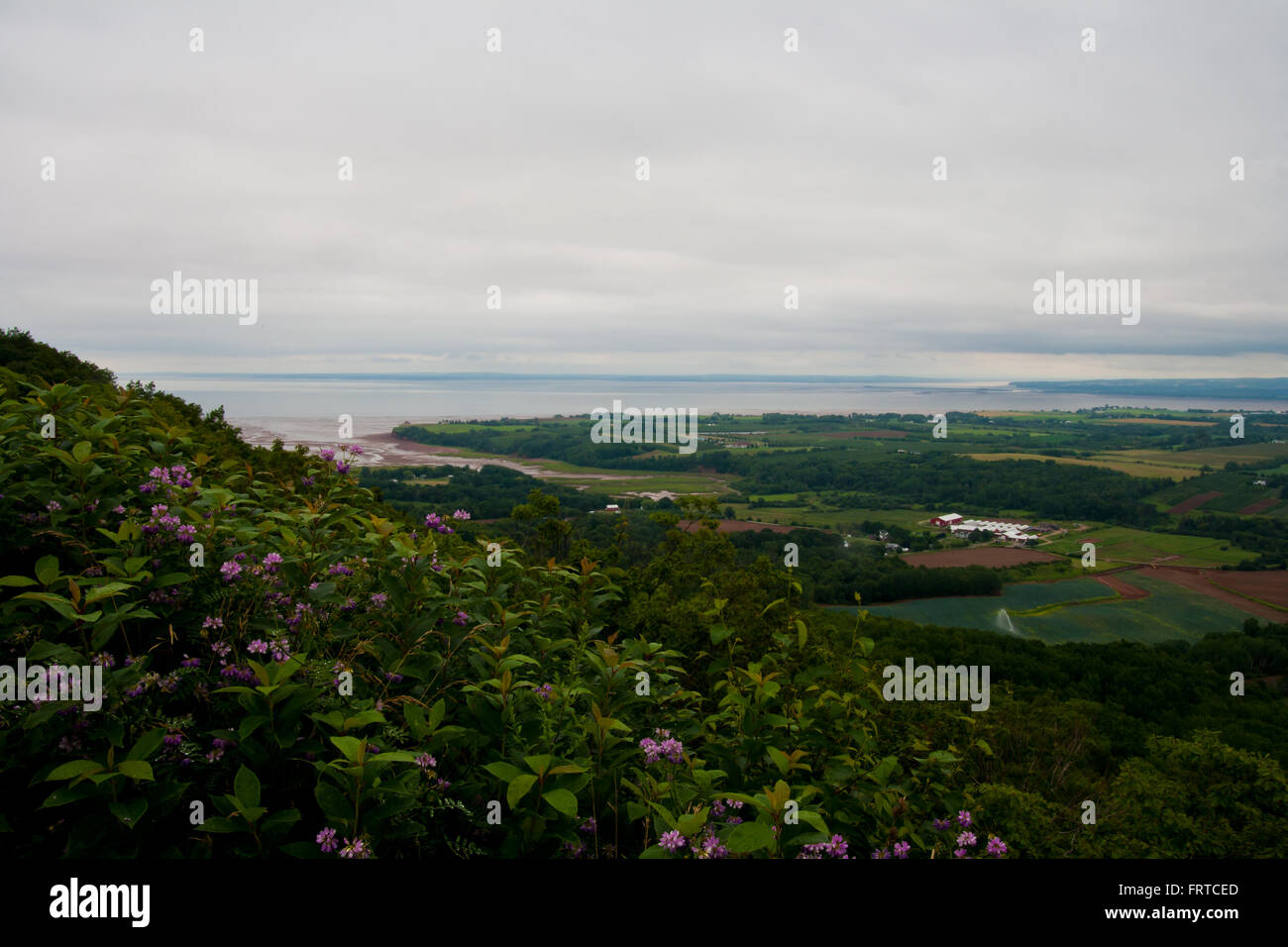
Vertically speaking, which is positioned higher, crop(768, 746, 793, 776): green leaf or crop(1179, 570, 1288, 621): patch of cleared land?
crop(768, 746, 793, 776): green leaf

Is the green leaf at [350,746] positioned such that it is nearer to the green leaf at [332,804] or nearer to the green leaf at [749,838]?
the green leaf at [332,804]

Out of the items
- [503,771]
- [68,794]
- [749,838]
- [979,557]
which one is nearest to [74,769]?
[68,794]

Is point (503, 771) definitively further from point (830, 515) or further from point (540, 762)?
point (830, 515)

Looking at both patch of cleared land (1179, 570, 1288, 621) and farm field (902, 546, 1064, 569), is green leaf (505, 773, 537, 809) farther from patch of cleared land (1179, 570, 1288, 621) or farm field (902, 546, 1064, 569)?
patch of cleared land (1179, 570, 1288, 621)

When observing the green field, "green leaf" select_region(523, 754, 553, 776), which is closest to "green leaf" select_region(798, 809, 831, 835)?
"green leaf" select_region(523, 754, 553, 776)

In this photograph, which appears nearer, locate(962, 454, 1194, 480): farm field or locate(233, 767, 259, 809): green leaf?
locate(233, 767, 259, 809): green leaf
